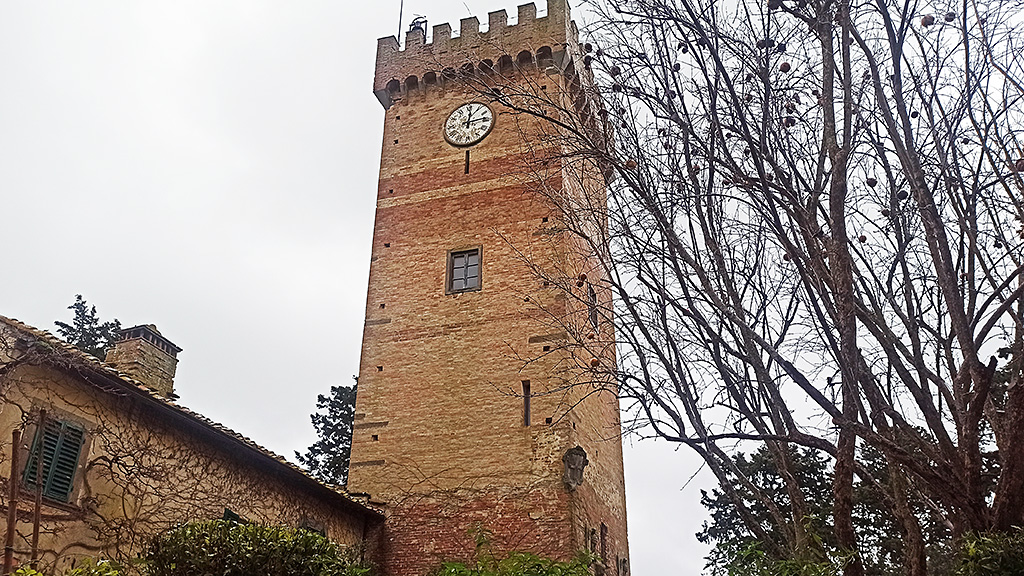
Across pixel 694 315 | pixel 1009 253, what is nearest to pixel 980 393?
pixel 1009 253

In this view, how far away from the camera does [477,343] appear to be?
53.3ft

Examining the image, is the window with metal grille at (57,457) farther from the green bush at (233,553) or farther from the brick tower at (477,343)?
the brick tower at (477,343)

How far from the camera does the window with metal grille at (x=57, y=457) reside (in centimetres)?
884

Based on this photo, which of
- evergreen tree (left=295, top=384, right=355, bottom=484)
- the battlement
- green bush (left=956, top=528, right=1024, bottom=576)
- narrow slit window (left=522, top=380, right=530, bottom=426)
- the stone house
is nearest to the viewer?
green bush (left=956, top=528, right=1024, bottom=576)

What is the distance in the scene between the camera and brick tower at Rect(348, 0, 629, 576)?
48.1ft

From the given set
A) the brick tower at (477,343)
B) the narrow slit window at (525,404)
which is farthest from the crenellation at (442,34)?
the narrow slit window at (525,404)

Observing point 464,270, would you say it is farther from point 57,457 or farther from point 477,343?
point 57,457

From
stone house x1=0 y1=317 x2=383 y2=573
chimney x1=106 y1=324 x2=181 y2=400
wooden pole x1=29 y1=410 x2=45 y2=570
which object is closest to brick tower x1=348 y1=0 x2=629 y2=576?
stone house x1=0 y1=317 x2=383 y2=573

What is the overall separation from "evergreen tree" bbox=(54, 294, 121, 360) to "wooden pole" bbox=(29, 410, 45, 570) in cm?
1828

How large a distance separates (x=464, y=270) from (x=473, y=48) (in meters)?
5.36

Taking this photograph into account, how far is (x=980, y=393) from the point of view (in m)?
5.29

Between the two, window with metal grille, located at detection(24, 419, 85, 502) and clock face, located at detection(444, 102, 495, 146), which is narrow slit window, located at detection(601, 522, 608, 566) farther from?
window with metal grille, located at detection(24, 419, 85, 502)

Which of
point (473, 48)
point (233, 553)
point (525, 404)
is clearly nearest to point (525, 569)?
point (233, 553)

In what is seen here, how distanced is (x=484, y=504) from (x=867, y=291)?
9.53m
